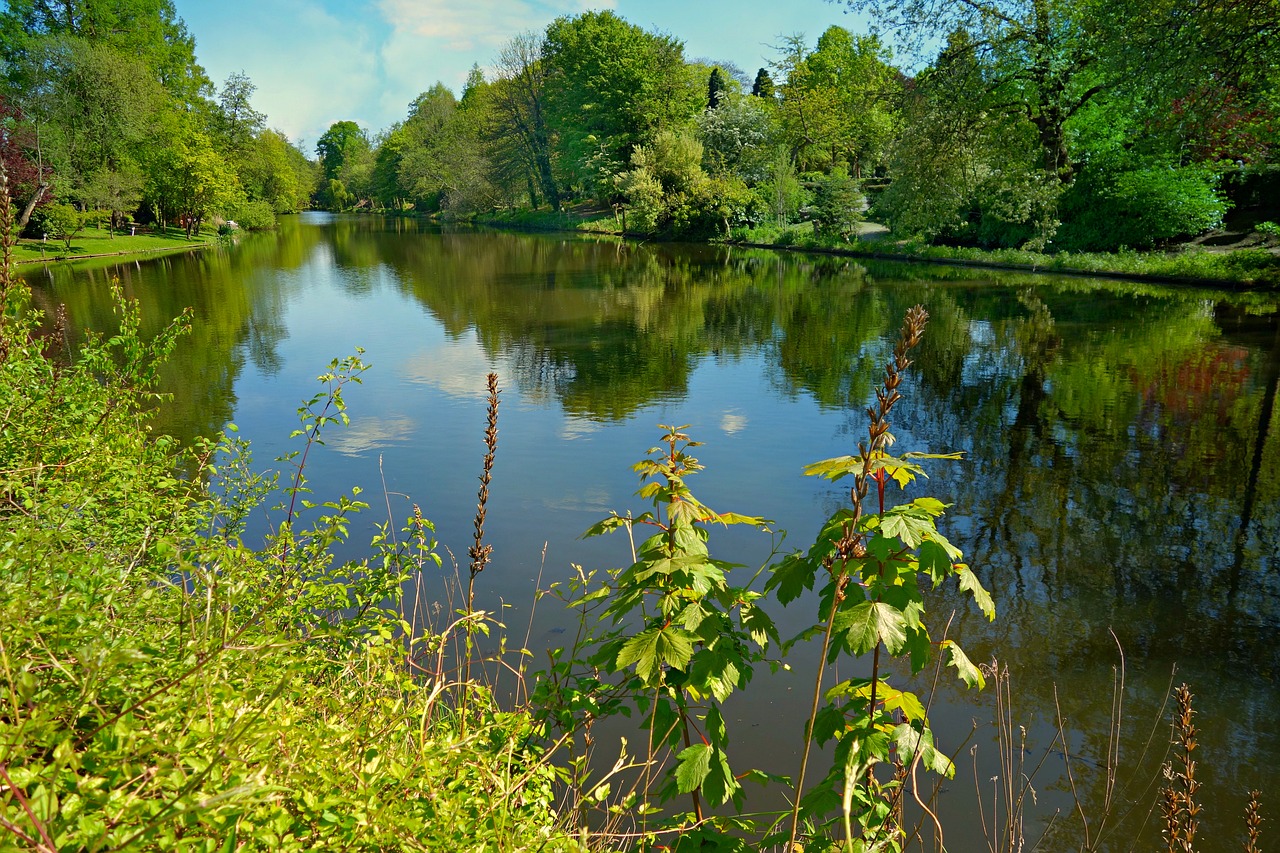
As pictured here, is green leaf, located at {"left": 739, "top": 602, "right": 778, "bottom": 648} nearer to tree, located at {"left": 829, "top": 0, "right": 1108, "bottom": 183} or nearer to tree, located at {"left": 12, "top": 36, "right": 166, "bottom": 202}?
tree, located at {"left": 829, "top": 0, "right": 1108, "bottom": 183}

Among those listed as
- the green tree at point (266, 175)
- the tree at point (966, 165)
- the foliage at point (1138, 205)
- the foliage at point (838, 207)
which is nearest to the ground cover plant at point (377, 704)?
the tree at point (966, 165)

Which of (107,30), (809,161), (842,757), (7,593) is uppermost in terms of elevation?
(107,30)

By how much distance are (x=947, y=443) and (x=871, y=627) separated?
8586mm

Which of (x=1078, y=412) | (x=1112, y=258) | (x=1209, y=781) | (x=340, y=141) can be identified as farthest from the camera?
(x=340, y=141)

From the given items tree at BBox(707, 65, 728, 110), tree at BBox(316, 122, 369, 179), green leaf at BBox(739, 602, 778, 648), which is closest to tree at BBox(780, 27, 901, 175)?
tree at BBox(707, 65, 728, 110)

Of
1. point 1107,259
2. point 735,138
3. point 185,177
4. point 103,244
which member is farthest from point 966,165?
point 185,177

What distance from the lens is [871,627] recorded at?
193 centimetres

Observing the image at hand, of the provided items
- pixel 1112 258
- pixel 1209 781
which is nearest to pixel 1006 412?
pixel 1209 781

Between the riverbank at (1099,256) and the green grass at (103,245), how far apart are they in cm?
3122

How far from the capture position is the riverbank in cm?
2255

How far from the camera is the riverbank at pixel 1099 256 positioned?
22.5 metres

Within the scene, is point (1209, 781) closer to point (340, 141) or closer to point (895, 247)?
point (895, 247)

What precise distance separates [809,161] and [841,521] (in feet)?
161

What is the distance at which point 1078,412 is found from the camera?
1107 cm
